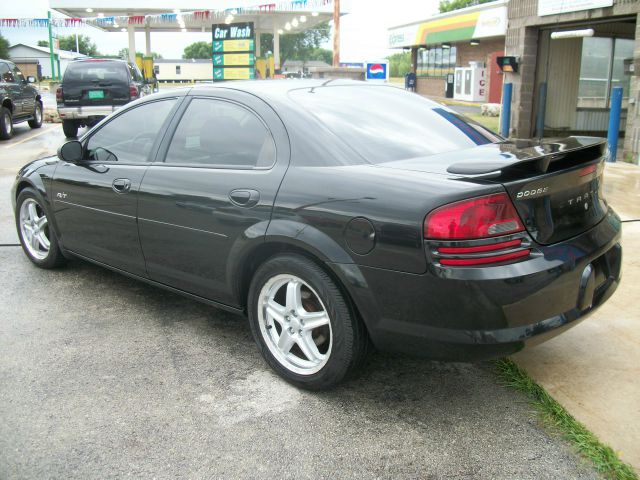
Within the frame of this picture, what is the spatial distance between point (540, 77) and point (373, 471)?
13.4 m

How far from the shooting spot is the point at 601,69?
16.9 m

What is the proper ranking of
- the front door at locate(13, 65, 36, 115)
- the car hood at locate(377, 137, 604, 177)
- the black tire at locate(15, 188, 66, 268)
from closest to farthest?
the car hood at locate(377, 137, 604, 177), the black tire at locate(15, 188, 66, 268), the front door at locate(13, 65, 36, 115)

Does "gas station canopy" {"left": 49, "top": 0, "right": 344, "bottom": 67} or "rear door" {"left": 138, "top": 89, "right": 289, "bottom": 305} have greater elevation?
"gas station canopy" {"left": 49, "top": 0, "right": 344, "bottom": 67}

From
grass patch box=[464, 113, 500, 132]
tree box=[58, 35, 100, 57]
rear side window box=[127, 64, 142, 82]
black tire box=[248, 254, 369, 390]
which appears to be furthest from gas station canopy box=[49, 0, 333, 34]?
tree box=[58, 35, 100, 57]

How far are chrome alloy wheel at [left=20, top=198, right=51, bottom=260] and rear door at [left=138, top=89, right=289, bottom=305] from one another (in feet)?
5.50

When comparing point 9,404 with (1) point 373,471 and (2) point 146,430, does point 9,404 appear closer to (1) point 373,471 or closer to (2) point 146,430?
(2) point 146,430

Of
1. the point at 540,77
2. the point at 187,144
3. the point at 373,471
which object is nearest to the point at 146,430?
the point at 373,471

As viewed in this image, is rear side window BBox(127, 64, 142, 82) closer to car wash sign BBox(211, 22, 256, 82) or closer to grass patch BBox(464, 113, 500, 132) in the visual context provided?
grass patch BBox(464, 113, 500, 132)

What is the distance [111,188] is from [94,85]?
42.1 feet

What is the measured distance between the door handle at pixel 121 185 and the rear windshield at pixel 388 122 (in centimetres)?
124

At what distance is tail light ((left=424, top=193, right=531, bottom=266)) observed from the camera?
2.61 meters

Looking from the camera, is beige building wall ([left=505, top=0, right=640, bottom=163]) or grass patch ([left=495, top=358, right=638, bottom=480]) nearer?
grass patch ([left=495, top=358, right=638, bottom=480])

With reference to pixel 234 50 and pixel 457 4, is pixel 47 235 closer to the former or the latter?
pixel 234 50

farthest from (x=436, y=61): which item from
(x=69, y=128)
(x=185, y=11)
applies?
(x=69, y=128)
